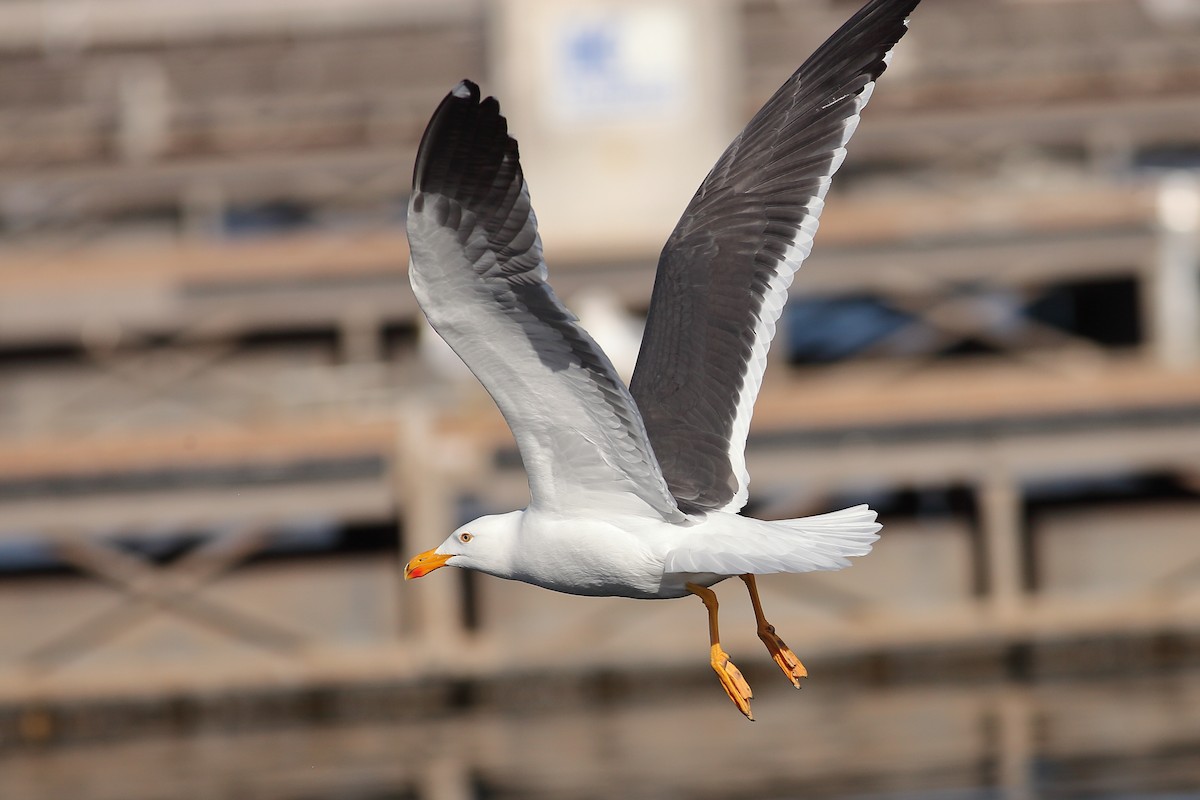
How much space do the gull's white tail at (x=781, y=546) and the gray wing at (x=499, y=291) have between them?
0.46 metres

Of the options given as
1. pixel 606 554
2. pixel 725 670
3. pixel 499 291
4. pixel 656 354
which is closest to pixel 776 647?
pixel 725 670

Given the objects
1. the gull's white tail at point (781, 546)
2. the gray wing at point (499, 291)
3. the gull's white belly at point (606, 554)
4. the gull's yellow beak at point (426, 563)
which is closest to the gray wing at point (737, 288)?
the gull's white belly at point (606, 554)

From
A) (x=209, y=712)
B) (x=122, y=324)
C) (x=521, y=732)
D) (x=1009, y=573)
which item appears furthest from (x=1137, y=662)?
(x=122, y=324)

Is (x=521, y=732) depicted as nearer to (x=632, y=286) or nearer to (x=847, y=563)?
(x=632, y=286)

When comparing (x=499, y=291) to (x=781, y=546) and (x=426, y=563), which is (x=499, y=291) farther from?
(x=426, y=563)

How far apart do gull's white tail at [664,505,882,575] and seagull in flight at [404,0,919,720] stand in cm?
1

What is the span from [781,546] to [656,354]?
1.50 m

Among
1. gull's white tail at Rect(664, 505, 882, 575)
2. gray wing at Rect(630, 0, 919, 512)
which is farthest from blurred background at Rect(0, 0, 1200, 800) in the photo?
gull's white tail at Rect(664, 505, 882, 575)

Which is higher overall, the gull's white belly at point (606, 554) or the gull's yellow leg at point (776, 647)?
the gull's white belly at point (606, 554)

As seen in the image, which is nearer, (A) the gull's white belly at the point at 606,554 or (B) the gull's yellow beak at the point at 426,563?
(A) the gull's white belly at the point at 606,554

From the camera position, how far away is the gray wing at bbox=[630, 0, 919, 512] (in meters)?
9.15

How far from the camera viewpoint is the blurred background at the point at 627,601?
18.2m

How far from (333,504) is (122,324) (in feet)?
25.5

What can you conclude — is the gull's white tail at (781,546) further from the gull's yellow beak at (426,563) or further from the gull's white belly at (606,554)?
the gull's yellow beak at (426,563)
